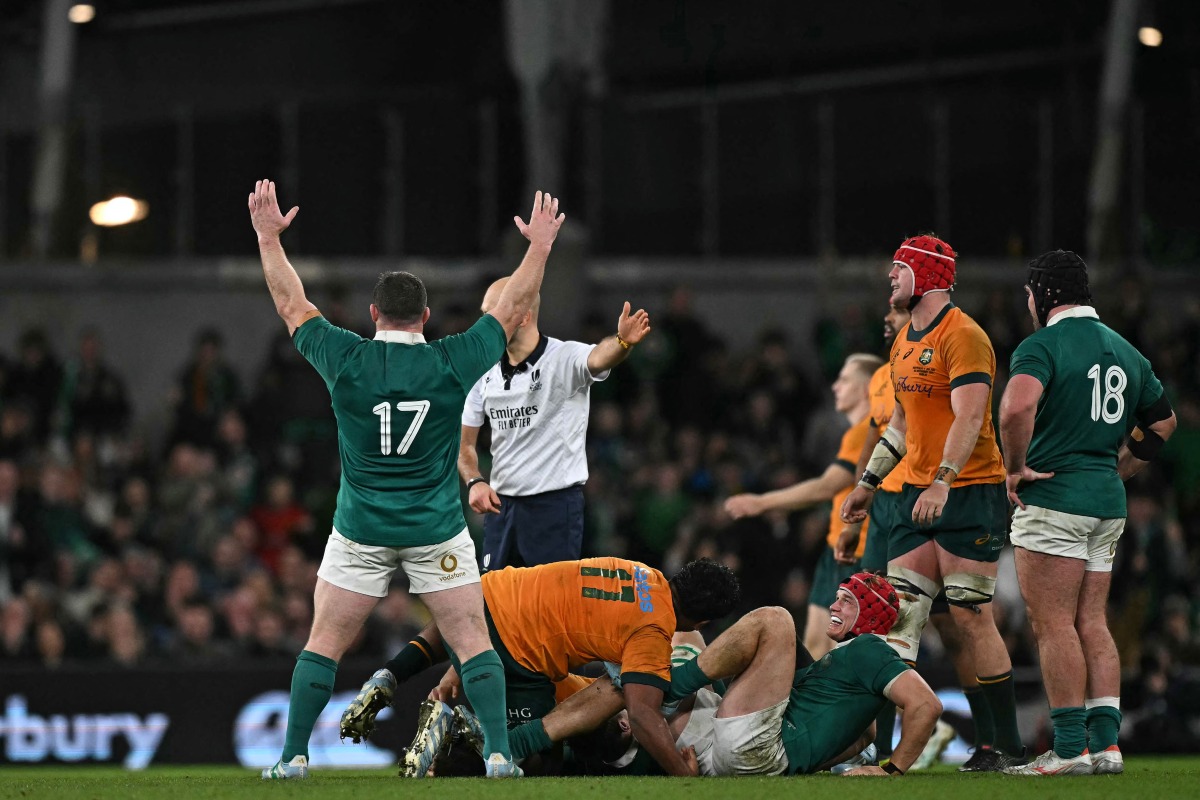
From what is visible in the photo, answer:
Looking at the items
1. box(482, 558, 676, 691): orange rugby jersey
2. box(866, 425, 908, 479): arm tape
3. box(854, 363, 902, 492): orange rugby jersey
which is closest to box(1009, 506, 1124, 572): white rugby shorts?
box(866, 425, 908, 479): arm tape

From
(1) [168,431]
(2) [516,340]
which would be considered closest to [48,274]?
(1) [168,431]

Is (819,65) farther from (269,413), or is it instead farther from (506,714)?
(506,714)

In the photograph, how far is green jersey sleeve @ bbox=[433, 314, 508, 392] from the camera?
290 inches

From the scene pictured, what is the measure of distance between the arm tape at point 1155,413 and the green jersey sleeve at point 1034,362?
2.01 feet

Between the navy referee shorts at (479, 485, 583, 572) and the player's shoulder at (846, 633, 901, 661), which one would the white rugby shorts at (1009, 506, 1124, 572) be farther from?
the navy referee shorts at (479, 485, 583, 572)

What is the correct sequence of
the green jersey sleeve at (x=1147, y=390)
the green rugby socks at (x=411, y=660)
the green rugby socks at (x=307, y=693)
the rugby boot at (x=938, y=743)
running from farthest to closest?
the rugby boot at (x=938, y=743), the green rugby socks at (x=411, y=660), the green jersey sleeve at (x=1147, y=390), the green rugby socks at (x=307, y=693)

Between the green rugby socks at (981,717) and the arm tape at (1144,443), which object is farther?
the green rugby socks at (981,717)

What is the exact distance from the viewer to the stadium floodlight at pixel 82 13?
20.8 m

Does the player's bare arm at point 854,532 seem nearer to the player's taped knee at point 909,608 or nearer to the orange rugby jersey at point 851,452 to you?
the orange rugby jersey at point 851,452

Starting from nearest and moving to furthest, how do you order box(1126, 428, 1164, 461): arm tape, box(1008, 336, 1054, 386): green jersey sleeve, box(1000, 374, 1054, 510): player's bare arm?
box(1000, 374, 1054, 510): player's bare arm < box(1008, 336, 1054, 386): green jersey sleeve < box(1126, 428, 1164, 461): arm tape

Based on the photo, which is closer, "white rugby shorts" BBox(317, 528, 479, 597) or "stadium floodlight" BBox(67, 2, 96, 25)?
"white rugby shorts" BBox(317, 528, 479, 597)

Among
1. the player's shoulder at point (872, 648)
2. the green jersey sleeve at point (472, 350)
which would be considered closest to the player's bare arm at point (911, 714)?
the player's shoulder at point (872, 648)

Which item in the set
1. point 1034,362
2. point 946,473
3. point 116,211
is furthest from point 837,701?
point 116,211

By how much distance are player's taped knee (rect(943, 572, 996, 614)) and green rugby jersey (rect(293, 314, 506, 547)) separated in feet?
8.08
